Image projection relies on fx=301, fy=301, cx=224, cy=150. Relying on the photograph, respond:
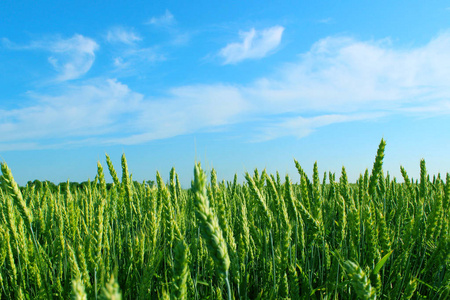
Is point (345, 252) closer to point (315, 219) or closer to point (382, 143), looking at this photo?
point (315, 219)

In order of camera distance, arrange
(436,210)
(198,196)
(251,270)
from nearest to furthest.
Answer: (198,196) → (436,210) → (251,270)

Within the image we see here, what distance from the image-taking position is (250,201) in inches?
87.8

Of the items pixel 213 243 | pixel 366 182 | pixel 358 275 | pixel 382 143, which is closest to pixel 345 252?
pixel 366 182

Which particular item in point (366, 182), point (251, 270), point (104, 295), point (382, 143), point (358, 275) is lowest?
point (251, 270)

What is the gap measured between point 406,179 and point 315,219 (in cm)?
195

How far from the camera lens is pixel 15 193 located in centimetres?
149

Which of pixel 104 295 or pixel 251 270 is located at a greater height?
pixel 104 295

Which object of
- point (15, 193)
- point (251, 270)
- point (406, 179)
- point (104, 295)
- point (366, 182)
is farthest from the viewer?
point (406, 179)

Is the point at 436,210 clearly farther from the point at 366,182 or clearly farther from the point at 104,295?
the point at 104,295

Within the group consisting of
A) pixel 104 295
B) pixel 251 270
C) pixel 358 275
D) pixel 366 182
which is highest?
pixel 366 182

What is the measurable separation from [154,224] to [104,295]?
100 cm

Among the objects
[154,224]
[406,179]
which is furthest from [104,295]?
[406,179]

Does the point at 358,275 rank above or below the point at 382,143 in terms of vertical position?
below

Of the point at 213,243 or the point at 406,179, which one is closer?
the point at 213,243
